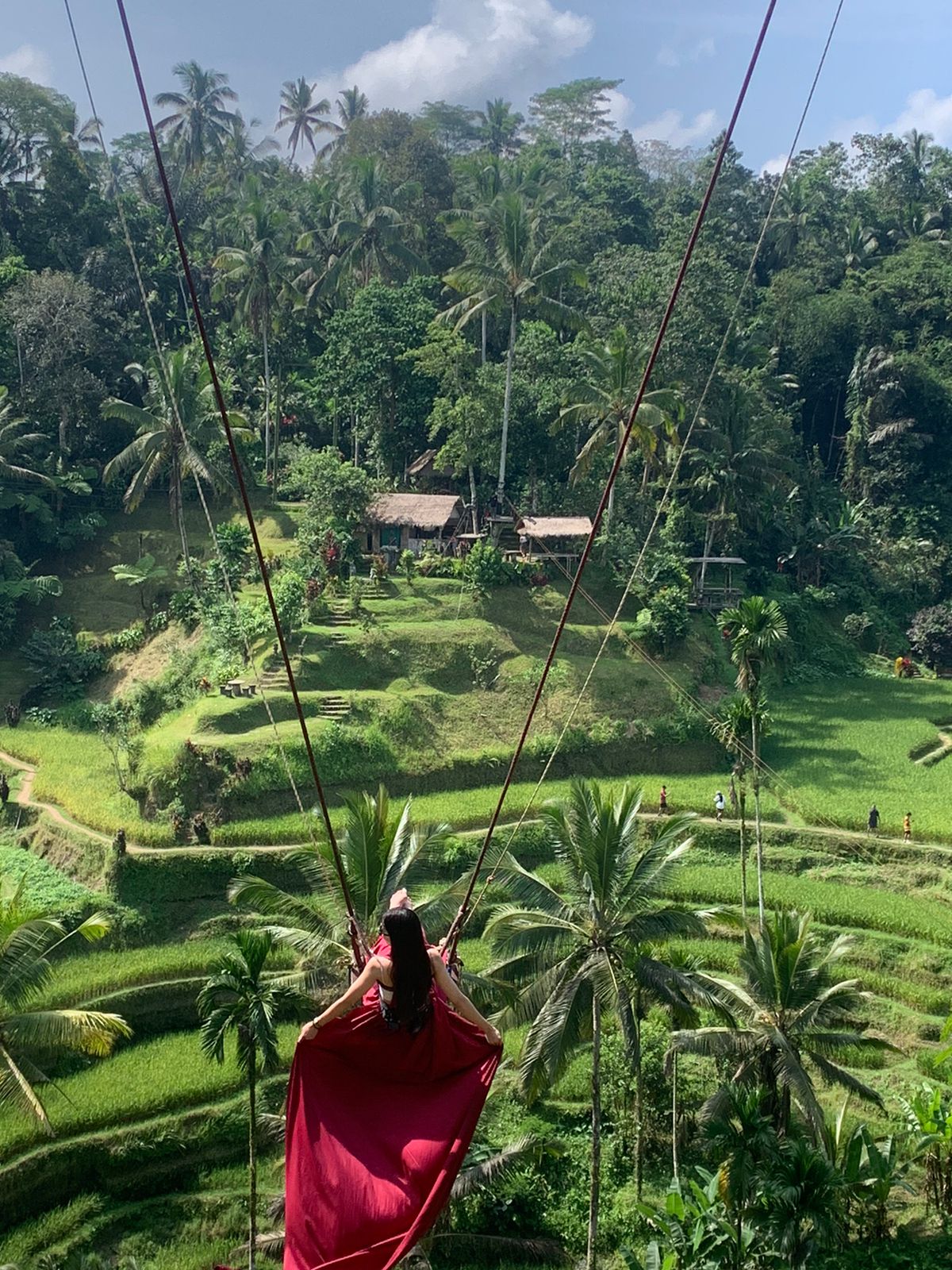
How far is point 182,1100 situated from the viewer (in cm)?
1527

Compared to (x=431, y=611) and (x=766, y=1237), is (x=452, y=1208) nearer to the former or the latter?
(x=766, y=1237)

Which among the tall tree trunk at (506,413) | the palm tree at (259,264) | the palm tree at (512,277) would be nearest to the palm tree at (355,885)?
the tall tree trunk at (506,413)

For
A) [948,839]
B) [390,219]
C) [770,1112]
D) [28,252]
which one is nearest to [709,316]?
[390,219]

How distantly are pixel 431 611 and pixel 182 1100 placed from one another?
44.4 feet

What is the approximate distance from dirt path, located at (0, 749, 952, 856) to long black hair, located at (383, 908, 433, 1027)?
626 inches

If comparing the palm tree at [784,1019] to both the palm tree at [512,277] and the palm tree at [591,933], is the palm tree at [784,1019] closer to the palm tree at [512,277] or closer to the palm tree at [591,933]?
the palm tree at [591,933]

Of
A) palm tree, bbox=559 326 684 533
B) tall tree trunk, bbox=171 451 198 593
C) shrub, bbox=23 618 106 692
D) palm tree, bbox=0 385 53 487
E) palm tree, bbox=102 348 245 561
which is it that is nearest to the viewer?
shrub, bbox=23 618 106 692

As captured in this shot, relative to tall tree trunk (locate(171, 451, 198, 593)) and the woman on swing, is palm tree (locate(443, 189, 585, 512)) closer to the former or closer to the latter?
tall tree trunk (locate(171, 451, 198, 593))

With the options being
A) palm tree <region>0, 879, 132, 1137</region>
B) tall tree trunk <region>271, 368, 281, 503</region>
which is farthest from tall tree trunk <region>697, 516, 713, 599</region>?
palm tree <region>0, 879, 132, 1137</region>

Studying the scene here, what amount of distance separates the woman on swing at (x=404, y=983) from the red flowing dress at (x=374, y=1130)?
42mm

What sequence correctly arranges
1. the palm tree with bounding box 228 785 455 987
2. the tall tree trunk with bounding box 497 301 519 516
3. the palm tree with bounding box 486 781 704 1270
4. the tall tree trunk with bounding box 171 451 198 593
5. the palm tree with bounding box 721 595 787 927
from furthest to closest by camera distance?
the tall tree trunk with bounding box 497 301 519 516
the tall tree trunk with bounding box 171 451 198 593
the palm tree with bounding box 721 595 787 927
the palm tree with bounding box 228 785 455 987
the palm tree with bounding box 486 781 704 1270

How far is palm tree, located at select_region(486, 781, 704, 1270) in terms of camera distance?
12.3 metres

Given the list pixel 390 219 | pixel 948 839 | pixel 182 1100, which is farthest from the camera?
pixel 390 219

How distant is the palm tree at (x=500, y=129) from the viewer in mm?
53312
